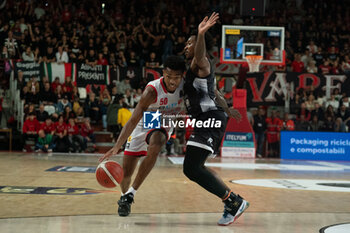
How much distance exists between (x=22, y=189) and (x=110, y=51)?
1246 cm

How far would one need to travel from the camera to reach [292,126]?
15891mm

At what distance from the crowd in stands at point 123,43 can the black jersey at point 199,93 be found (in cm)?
1065

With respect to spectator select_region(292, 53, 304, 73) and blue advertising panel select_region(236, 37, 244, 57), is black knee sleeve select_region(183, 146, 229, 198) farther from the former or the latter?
spectator select_region(292, 53, 304, 73)

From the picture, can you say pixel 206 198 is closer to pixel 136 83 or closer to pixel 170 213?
pixel 170 213

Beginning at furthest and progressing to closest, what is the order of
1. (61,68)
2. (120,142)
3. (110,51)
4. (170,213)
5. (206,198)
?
(110,51)
(61,68)
(206,198)
(170,213)
(120,142)

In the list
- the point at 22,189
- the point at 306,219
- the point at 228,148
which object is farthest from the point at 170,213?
the point at 228,148

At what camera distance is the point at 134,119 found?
15.2 feet

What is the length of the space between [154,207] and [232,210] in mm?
1142

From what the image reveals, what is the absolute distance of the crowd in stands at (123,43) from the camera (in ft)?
51.4

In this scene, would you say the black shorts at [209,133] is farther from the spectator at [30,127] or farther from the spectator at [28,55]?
the spectator at [28,55]

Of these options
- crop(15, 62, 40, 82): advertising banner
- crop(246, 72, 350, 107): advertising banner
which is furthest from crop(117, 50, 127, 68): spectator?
crop(246, 72, 350, 107): advertising banner

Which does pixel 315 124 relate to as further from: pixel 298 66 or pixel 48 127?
pixel 48 127

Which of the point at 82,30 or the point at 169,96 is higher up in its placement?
the point at 82,30

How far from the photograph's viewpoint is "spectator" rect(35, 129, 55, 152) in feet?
49.1
